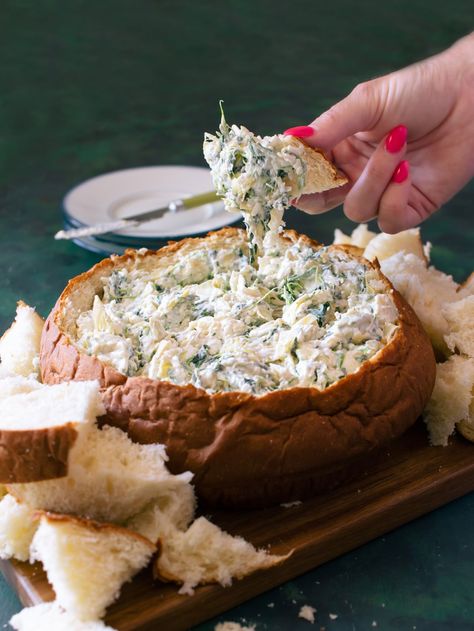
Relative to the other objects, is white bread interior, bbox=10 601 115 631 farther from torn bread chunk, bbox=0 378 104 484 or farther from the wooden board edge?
torn bread chunk, bbox=0 378 104 484

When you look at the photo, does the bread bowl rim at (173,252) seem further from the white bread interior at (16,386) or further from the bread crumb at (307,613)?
the bread crumb at (307,613)

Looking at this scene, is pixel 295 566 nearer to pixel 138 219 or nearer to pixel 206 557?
pixel 206 557

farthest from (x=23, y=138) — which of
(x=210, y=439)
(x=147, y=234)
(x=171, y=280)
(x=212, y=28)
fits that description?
(x=210, y=439)

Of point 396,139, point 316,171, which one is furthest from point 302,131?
point 396,139

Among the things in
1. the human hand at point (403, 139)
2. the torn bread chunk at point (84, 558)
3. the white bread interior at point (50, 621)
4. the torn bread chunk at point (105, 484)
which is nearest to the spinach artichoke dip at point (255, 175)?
the human hand at point (403, 139)

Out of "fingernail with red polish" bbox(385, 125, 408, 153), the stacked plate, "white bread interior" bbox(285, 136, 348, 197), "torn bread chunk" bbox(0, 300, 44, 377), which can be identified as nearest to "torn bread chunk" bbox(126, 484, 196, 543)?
"torn bread chunk" bbox(0, 300, 44, 377)

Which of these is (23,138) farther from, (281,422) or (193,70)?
(281,422)
